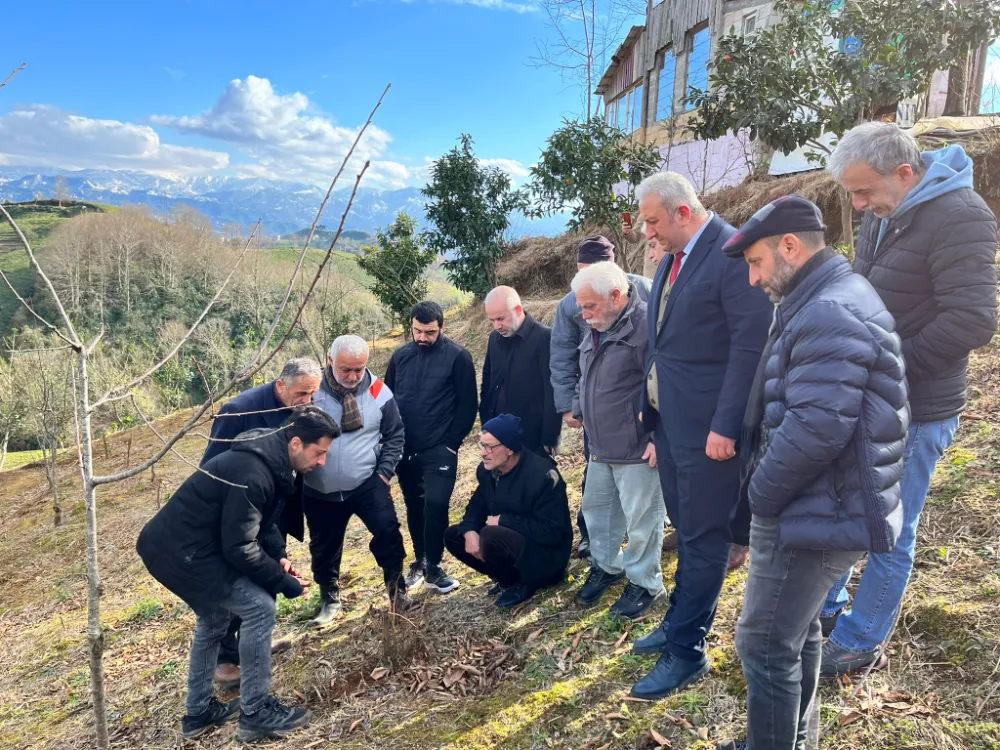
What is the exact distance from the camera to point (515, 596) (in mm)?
3910

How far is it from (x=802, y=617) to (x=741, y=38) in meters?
5.54

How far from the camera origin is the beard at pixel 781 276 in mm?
1891

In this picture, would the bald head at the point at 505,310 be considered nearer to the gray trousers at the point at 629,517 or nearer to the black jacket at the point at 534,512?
the black jacket at the point at 534,512

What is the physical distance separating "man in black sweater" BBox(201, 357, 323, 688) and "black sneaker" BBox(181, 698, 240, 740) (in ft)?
0.97

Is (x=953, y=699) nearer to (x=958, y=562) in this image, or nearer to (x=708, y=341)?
(x=958, y=562)

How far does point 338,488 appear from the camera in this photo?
3797 mm

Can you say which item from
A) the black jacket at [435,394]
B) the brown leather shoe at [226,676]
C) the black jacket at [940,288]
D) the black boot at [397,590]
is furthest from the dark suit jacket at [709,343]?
the brown leather shoe at [226,676]

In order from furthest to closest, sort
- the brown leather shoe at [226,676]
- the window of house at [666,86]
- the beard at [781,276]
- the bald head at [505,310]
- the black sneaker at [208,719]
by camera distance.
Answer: the window of house at [666,86] < the bald head at [505,310] < the brown leather shoe at [226,676] < the black sneaker at [208,719] < the beard at [781,276]

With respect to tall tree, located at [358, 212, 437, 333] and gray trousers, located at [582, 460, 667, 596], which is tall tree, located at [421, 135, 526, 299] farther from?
gray trousers, located at [582, 460, 667, 596]

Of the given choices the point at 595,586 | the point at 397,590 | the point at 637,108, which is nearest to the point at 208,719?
the point at 397,590

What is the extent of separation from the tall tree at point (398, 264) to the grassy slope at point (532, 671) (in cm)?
1620

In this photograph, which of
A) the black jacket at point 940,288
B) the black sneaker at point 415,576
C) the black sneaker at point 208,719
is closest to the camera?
the black jacket at point 940,288

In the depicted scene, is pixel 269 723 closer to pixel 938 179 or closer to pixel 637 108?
pixel 938 179

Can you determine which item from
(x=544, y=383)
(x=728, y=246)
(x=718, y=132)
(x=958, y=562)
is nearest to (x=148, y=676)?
(x=544, y=383)
